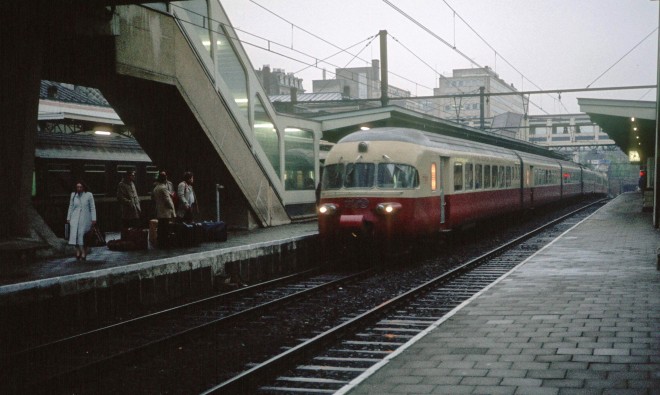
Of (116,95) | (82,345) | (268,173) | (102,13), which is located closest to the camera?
(82,345)

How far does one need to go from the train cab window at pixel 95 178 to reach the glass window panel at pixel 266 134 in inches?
173

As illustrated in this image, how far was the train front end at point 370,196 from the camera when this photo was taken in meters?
15.1

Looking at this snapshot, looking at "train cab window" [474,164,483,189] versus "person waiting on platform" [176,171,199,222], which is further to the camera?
"train cab window" [474,164,483,189]

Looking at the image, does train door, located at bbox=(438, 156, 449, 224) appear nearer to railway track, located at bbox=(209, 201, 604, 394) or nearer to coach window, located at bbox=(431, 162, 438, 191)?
coach window, located at bbox=(431, 162, 438, 191)

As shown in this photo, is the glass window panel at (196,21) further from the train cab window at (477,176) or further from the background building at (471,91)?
the background building at (471,91)

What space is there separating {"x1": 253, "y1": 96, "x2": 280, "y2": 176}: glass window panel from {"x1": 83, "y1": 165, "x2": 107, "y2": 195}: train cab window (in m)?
4.39

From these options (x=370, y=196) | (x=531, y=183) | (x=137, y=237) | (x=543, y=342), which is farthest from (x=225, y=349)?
(x=531, y=183)

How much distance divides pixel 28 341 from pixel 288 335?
134 inches

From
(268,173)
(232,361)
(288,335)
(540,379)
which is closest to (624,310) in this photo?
(540,379)

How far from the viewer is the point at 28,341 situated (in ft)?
30.4

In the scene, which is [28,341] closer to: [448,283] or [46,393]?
[46,393]

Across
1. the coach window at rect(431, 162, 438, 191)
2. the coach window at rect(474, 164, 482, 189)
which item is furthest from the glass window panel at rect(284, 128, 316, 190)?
the coach window at rect(431, 162, 438, 191)

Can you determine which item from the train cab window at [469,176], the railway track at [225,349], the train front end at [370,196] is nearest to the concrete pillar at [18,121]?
the railway track at [225,349]

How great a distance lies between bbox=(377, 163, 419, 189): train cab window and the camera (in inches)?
614
